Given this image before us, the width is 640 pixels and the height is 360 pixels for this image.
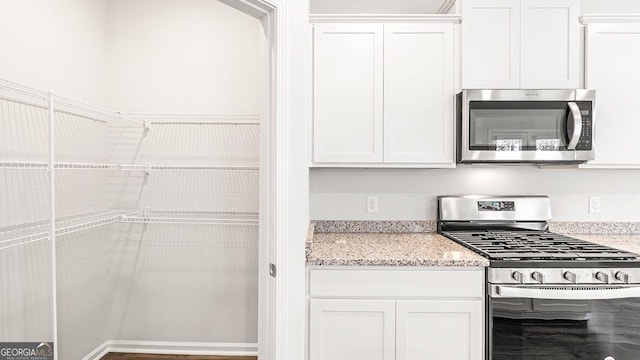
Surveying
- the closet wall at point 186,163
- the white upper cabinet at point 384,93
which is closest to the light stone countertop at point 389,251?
the white upper cabinet at point 384,93

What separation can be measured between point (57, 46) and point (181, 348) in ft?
7.19

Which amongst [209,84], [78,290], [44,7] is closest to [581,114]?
[209,84]

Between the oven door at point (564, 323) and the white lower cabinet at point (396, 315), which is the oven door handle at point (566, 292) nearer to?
the oven door at point (564, 323)

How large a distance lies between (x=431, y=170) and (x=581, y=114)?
35.7 inches

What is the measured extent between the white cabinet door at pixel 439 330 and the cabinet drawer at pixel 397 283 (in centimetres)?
5

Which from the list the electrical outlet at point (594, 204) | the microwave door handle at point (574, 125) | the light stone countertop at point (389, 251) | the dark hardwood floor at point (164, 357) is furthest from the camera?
the dark hardwood floor at point (164, 357)

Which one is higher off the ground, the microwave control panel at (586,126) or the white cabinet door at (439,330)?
the microwave control panel at (586,126)

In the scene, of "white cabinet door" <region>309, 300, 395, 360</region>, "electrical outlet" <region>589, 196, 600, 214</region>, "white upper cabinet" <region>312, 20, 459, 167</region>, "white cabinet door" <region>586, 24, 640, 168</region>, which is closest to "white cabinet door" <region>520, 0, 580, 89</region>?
"white cabinet door" <region>586, 24, 640, 168</region>

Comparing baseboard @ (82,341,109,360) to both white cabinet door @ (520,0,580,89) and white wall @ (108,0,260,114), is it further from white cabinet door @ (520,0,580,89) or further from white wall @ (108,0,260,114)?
white cabinet door @ (520,0,580,89)

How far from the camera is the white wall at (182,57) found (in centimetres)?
296

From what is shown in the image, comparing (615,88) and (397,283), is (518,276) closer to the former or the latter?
(397,283)

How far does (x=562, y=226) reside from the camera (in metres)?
2.73

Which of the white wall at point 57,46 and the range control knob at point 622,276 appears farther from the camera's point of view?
the white wall at point 57,46

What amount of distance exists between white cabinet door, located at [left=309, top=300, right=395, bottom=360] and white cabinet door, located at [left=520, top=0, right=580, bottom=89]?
5.44 feet
